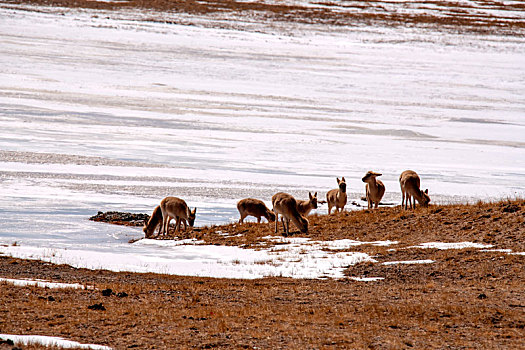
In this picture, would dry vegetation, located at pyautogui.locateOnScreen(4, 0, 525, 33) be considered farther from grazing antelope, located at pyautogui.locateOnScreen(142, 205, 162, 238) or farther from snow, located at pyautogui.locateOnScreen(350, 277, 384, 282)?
snow, located at pyautogui.locateOnScreen(350, 277, 384, 282)

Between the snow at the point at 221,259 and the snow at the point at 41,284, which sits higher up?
the snow at the point at 41,284

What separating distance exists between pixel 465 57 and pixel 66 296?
56310mm

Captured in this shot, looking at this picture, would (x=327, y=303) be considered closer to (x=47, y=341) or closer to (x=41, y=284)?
(x=47, y=341)

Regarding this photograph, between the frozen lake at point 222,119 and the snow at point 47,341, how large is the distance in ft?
23.9

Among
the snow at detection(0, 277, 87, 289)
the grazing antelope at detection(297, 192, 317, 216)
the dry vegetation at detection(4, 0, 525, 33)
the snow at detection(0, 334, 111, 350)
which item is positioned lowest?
the snow at detection(0, 277, 87, 289)

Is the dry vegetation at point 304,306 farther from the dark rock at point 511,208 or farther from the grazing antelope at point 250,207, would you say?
the grazing antelope at point 250,207

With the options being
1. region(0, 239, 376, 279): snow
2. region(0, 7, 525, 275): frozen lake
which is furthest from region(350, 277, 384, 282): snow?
region(0, 7, 525, 275): frozen lake

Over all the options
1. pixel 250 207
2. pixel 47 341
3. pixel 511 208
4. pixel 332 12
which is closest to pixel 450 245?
pixel 511 208

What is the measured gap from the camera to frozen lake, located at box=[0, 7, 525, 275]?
23328 mm

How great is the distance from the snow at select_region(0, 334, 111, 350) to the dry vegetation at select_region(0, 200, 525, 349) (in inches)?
9.1

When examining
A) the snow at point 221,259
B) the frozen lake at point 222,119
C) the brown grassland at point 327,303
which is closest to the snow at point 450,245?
the brown grassland at point 327,303

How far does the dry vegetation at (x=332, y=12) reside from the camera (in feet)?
257

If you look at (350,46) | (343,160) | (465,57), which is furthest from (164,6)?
(343,160)

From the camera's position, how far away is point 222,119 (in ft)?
121
